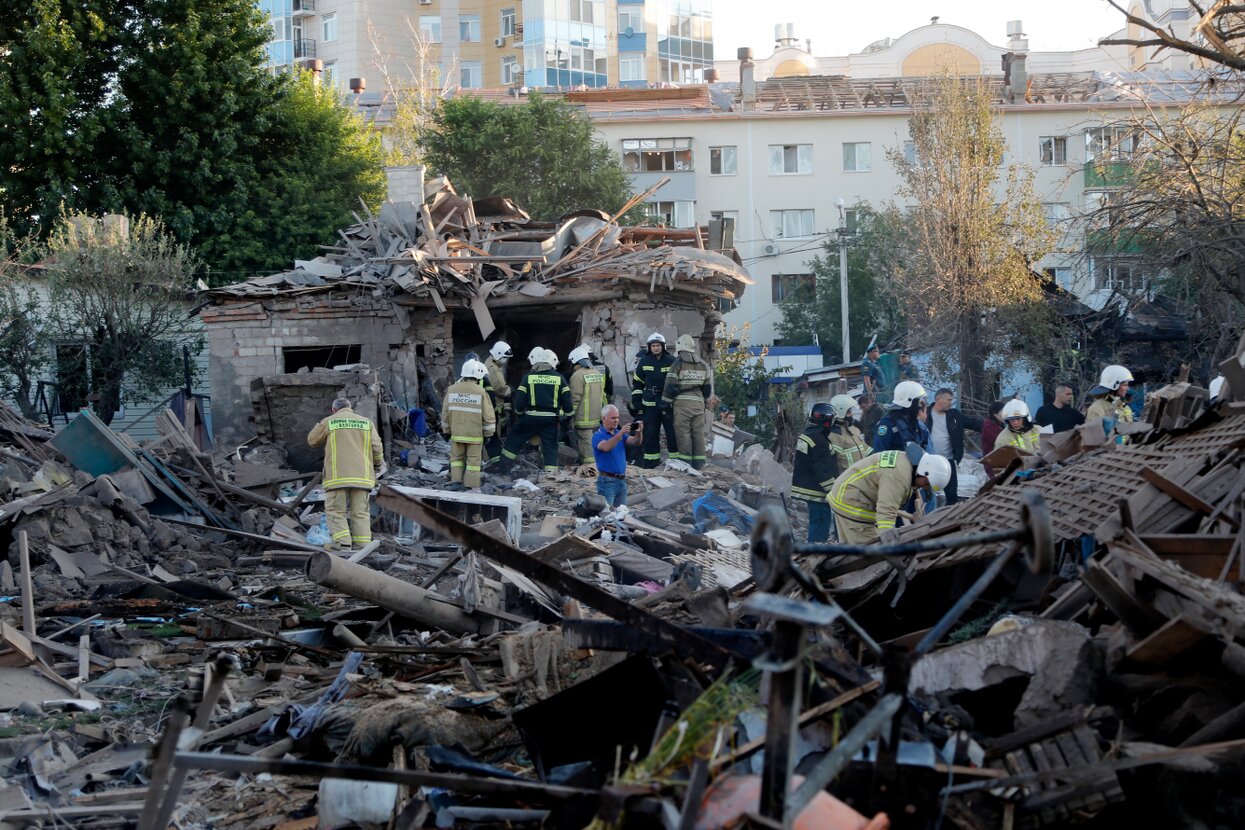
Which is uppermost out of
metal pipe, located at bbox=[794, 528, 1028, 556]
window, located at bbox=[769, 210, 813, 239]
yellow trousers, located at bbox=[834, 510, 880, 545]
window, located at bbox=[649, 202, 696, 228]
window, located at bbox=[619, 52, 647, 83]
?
window, located at bbox=[619, 52, 647, 83]

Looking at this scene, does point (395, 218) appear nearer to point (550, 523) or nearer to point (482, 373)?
Answer: point (482, 373)

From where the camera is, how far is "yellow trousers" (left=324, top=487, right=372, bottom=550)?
11.2 m

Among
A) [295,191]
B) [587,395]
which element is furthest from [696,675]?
[295,191]

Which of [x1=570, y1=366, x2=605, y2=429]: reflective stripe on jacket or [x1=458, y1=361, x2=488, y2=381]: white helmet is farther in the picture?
[x1=570, y1=366, x2=605, y2=429]: reflective stripe on jacket

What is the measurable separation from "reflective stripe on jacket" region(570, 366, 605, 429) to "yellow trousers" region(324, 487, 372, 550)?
4387 mm

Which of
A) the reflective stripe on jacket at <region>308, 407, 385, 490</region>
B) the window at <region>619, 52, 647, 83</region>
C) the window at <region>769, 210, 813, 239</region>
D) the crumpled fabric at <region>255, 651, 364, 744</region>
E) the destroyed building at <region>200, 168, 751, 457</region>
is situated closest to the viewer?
the crumpled fabric at <region>255, 651, 364, 744</region>

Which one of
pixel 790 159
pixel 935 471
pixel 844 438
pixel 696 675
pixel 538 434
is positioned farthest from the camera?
pixel 790 159

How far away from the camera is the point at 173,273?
2197cm

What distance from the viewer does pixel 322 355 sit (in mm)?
18391

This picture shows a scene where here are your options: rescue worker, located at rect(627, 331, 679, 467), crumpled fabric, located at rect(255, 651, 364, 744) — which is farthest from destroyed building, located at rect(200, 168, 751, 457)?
crumpled fabric, located at rect(255, 651, 364, 744)

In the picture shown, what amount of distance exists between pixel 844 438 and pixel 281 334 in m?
9.44

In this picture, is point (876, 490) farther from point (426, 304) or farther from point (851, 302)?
point (851, 302)

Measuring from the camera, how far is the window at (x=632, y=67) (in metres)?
52.2

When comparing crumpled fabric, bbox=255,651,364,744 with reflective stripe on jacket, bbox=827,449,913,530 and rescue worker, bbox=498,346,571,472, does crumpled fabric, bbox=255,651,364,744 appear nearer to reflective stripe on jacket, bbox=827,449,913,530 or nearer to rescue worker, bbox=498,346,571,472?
reflective stripe on jacket, bbox=827,449,913,530
